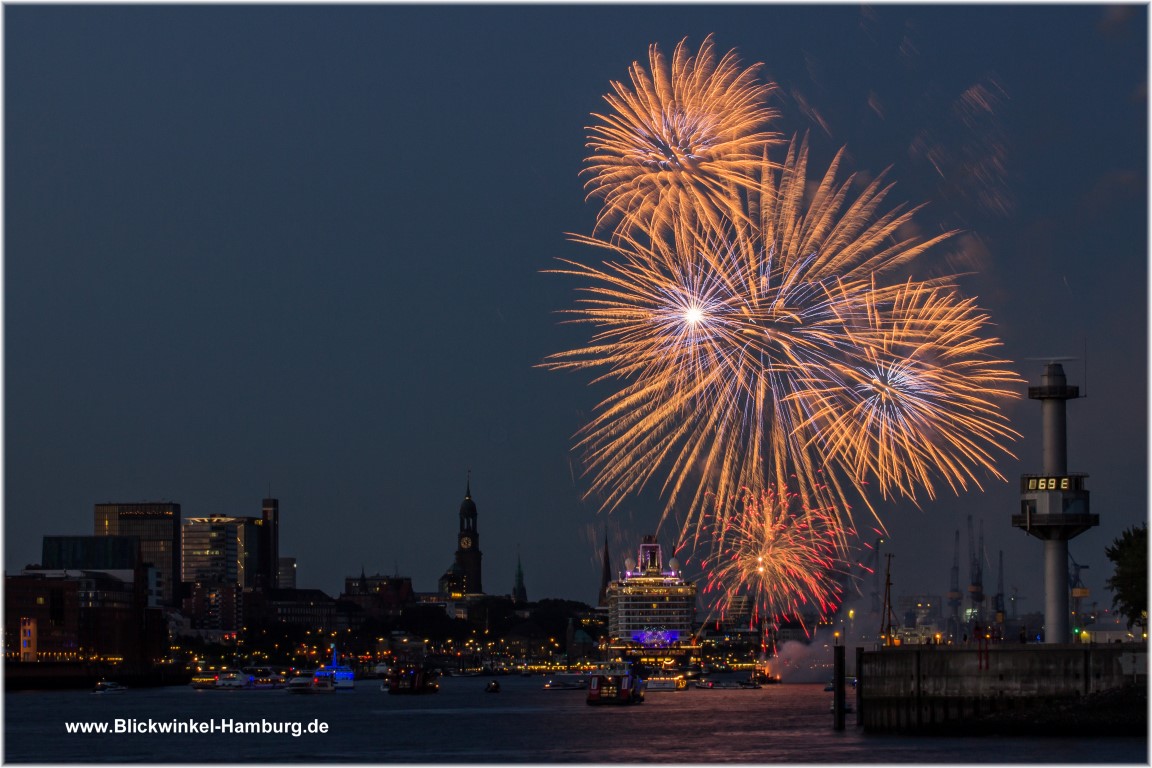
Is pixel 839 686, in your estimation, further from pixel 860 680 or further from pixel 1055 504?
pixel 1055 504

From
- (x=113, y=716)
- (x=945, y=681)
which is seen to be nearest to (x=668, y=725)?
(x=945, y=681)

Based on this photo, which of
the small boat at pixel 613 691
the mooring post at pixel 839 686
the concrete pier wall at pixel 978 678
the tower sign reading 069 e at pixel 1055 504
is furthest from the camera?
the small boat at pixel 613 691

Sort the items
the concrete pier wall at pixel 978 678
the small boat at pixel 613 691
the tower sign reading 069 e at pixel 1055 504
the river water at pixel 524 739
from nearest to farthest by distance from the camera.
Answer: the river water at pixel 524 739
the concrete pier wall at pixel 978 678
the tower sign reading 069 e at pixel 1055 504
the small boat at pixel 613 691

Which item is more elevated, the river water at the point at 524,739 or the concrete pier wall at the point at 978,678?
the concrete pier wall at the point at 978,678

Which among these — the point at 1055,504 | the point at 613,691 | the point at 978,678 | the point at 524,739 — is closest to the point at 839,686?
the point at 978,678

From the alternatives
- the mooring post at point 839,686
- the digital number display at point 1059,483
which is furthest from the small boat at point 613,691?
the digital number display at point 1059,483

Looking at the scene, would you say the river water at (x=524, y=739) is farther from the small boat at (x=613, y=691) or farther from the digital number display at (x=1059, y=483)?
the digital number display at (x=1059, y=483)

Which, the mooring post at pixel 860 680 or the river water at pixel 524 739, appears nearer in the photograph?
the river water at pixel 524 739

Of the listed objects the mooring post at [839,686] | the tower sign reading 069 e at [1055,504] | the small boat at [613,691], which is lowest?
the small boat at [613,691]
